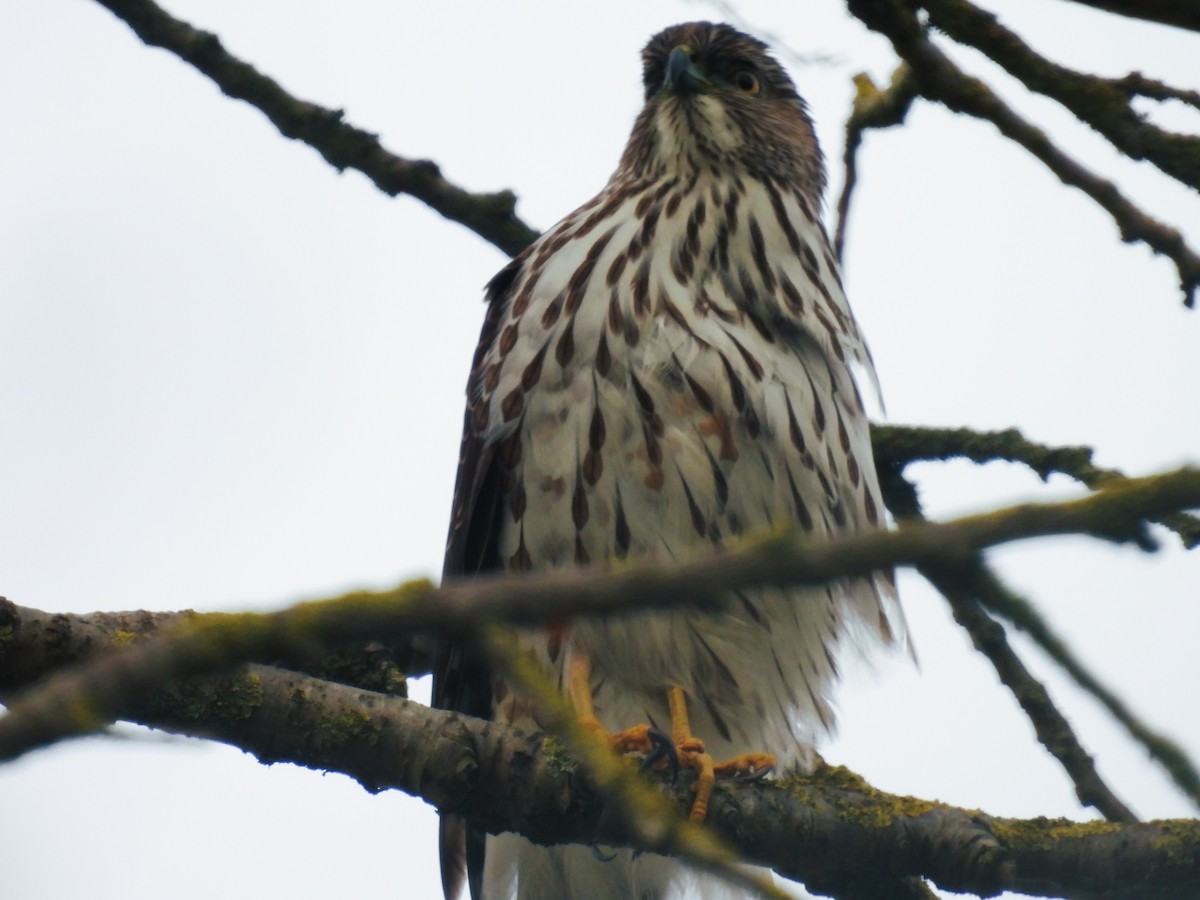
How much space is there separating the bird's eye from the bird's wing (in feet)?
6.19

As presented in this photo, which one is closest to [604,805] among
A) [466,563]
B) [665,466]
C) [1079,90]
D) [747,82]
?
[665,466]

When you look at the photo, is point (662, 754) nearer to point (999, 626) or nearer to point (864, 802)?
point (864, 802)

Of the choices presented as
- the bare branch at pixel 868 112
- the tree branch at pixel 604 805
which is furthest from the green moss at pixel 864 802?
the bare branch at pixel 868 112

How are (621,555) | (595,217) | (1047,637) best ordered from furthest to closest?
(595,217) < (621,555) < (1047,637)

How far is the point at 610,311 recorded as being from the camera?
15.7ft

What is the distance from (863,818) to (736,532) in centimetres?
100

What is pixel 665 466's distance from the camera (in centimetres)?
453

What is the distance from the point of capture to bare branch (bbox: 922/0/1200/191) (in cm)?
302

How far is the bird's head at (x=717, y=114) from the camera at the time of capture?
5672 millimetres

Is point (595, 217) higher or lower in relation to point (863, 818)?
higher

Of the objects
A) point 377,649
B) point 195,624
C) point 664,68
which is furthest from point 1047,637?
point 664,68

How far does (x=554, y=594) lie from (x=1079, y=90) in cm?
198

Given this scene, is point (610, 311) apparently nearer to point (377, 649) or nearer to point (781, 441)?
point (781, 441)

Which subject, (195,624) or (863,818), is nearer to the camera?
(195,624)
